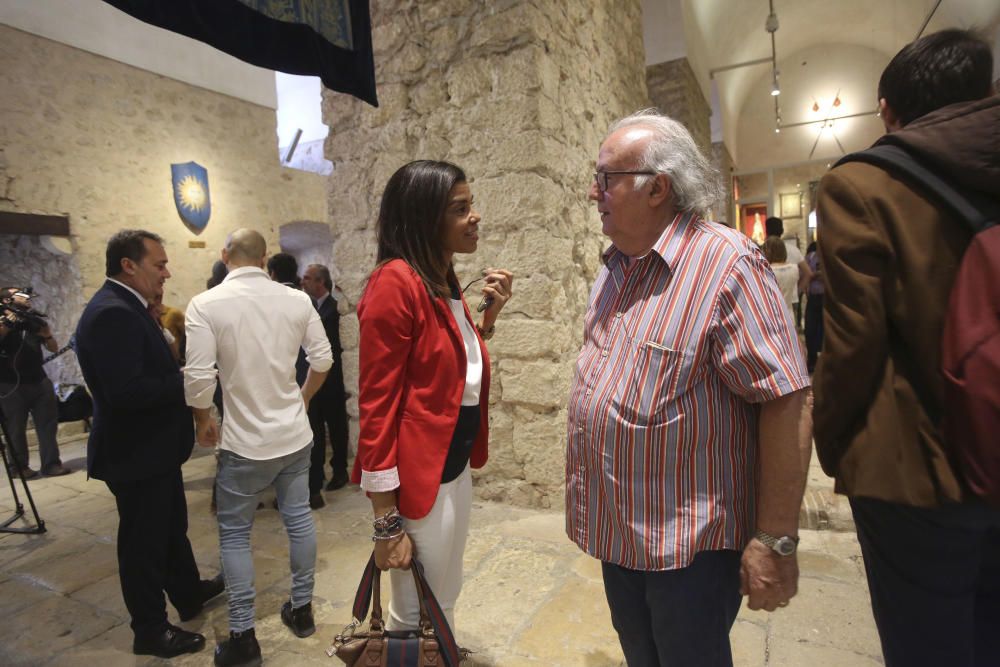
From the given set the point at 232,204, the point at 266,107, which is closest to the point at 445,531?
the point at 232,204

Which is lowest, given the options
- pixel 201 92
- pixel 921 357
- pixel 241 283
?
pixel 921 357

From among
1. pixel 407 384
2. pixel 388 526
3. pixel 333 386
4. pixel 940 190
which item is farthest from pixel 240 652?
pixel 940 190

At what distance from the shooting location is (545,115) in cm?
310

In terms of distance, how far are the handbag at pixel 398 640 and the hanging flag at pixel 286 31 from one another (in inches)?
85.7

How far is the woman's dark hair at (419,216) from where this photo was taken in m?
1.47

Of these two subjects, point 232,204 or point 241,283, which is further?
point 232,204

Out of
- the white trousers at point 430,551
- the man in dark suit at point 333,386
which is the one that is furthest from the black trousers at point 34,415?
the white trousers at point 430,551

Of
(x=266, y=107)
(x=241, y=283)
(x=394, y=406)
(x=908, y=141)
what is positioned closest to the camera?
(x=908, y=141)

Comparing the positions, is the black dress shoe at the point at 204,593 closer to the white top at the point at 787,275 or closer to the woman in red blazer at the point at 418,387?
the woman in red blazer at the point at 418,387

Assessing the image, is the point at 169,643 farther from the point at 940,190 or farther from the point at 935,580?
the point at 940,190

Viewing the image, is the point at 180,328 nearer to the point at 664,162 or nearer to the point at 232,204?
the point at 664,162

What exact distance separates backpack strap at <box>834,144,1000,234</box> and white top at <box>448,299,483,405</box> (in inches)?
39.9

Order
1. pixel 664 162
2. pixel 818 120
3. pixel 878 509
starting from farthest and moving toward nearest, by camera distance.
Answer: pixel 818 120 < pixel 664 162 < pixel 878 509

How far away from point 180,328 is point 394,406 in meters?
3.38
